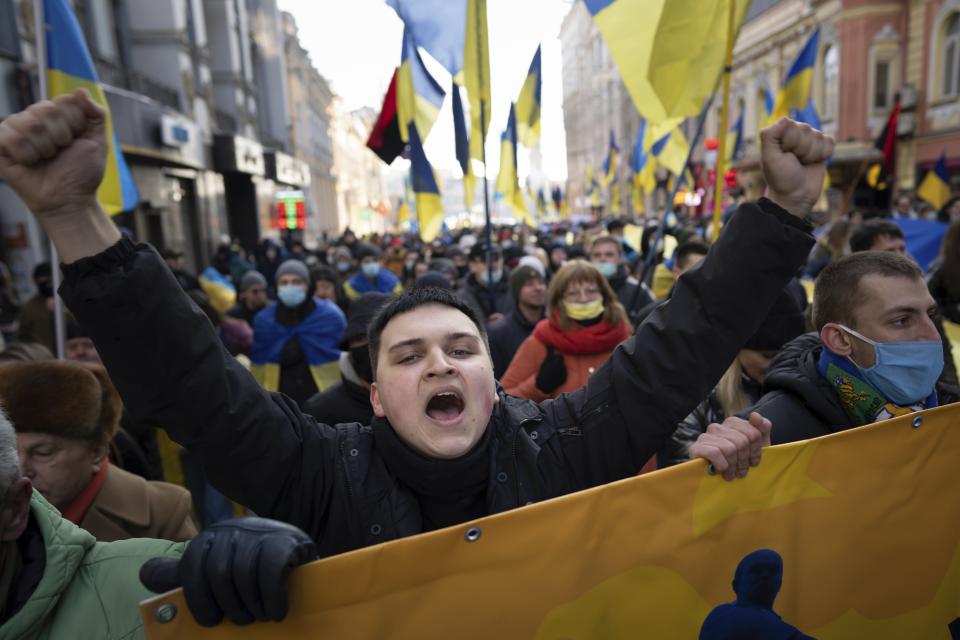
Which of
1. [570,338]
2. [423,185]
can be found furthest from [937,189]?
[570,338]

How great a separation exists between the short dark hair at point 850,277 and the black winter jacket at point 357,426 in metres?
0.60

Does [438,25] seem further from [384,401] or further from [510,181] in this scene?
[384,401]

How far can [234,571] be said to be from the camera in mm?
1039

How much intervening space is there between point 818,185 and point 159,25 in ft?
56.9

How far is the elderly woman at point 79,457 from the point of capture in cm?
197

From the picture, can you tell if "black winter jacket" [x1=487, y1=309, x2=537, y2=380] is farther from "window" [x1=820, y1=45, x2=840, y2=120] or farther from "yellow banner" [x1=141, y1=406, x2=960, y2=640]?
"window" [x1=820, y1=45, x2=840, y2=120]

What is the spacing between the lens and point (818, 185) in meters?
1.53

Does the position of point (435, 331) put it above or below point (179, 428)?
above

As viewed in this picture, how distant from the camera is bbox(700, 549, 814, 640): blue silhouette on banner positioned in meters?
1.37

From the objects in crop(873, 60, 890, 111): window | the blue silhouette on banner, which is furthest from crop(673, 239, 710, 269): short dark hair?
crop(873, 60, 890, 111): window

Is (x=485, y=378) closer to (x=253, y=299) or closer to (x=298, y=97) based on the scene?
(x=253, y=299)

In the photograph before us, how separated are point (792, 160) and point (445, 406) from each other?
0.99m

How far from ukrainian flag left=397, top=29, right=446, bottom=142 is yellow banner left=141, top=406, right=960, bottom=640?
15.1 ft

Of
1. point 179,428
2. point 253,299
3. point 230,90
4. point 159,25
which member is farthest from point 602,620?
point 230,90
